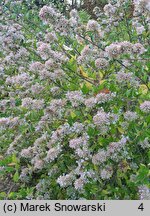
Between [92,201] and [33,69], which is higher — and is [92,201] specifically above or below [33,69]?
below

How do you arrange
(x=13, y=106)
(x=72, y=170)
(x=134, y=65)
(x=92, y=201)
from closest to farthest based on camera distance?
(x=92, y=201)
(x=72, y=170)
(x=134, y=65)
(x=13, y=106)

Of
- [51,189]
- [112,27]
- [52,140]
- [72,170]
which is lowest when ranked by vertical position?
[51,189]

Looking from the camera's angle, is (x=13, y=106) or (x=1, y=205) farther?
(x=13, y=106)

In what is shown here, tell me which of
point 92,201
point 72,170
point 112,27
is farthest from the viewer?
point 112,27

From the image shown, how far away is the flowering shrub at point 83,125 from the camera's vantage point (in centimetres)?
206

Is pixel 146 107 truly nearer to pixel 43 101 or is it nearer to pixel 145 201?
pixel 145 201

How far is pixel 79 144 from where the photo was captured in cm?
205

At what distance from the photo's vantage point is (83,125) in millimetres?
2078

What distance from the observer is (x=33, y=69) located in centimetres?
238

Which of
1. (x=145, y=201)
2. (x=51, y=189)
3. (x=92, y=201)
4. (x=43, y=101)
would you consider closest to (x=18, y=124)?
(x=43, y=101)

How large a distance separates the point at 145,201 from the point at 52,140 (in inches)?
23.5

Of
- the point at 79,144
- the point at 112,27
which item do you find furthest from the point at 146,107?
the point at 112,27

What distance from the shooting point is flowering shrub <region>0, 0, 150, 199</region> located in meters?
2.06

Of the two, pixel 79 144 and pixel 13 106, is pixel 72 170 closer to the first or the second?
pixel 79 144
